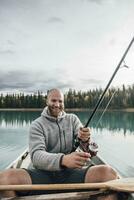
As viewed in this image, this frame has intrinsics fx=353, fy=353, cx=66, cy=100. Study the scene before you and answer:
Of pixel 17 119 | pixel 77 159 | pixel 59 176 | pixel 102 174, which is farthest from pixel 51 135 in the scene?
pixel 17 119

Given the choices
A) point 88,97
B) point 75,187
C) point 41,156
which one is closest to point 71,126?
point 41,156

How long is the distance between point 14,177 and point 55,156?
0.52 metres

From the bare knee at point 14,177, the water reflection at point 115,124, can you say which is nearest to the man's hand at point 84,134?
the bare knee at point 14,177

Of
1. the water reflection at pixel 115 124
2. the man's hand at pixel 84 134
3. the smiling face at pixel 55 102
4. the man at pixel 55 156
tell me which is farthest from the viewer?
the water reflection at pixel 115 124

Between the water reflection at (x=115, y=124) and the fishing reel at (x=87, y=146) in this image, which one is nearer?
the fishing reel at (x=87, y=146)

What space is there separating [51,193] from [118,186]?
0.86 meters

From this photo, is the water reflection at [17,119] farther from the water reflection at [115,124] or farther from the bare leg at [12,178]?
the bare leg at [12,178]

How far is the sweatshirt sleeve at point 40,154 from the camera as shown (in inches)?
162

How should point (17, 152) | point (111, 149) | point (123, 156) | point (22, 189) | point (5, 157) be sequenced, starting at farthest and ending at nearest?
point (111, 149)
point (17, 152)
point (123, 156)
point (5, 157)
point (22, 189)

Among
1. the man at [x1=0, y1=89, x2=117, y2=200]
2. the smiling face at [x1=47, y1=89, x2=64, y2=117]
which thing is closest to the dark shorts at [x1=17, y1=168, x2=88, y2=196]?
the man at [x1=0, y1=89, x2=117, y2=200]

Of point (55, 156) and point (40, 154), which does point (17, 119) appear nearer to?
point (40, 154)

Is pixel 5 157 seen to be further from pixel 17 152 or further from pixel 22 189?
pixel 22 189

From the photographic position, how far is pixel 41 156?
4.21m

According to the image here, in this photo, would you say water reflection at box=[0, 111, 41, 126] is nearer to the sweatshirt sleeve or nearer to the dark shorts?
the sweatshirt sleeve
